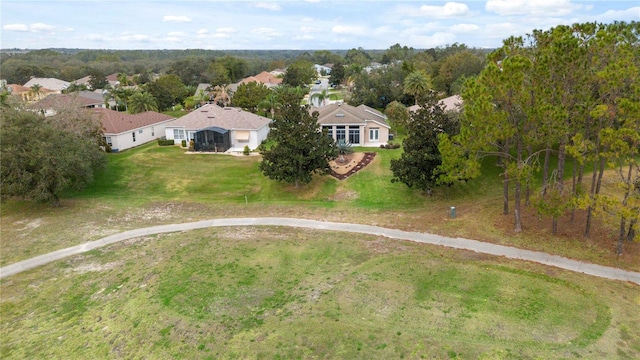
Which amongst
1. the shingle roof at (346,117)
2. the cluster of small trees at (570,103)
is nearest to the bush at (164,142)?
the shingle roof at (346,117)

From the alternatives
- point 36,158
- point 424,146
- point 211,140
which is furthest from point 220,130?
point 424,146

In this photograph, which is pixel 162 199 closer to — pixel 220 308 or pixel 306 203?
pixel 306 203

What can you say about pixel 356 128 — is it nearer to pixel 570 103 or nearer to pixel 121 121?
pixel 570 103

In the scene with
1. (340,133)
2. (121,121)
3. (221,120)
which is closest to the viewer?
(340,133)

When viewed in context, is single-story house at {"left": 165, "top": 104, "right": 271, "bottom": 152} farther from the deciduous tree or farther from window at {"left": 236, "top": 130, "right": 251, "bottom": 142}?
the deciduous tree

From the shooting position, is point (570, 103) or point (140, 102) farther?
point (140, 102)

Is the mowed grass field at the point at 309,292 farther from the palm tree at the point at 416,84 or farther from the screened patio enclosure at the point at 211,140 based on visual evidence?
the palm tree at the point at 416,84

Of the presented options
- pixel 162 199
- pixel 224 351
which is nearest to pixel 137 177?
pixel 162 199
